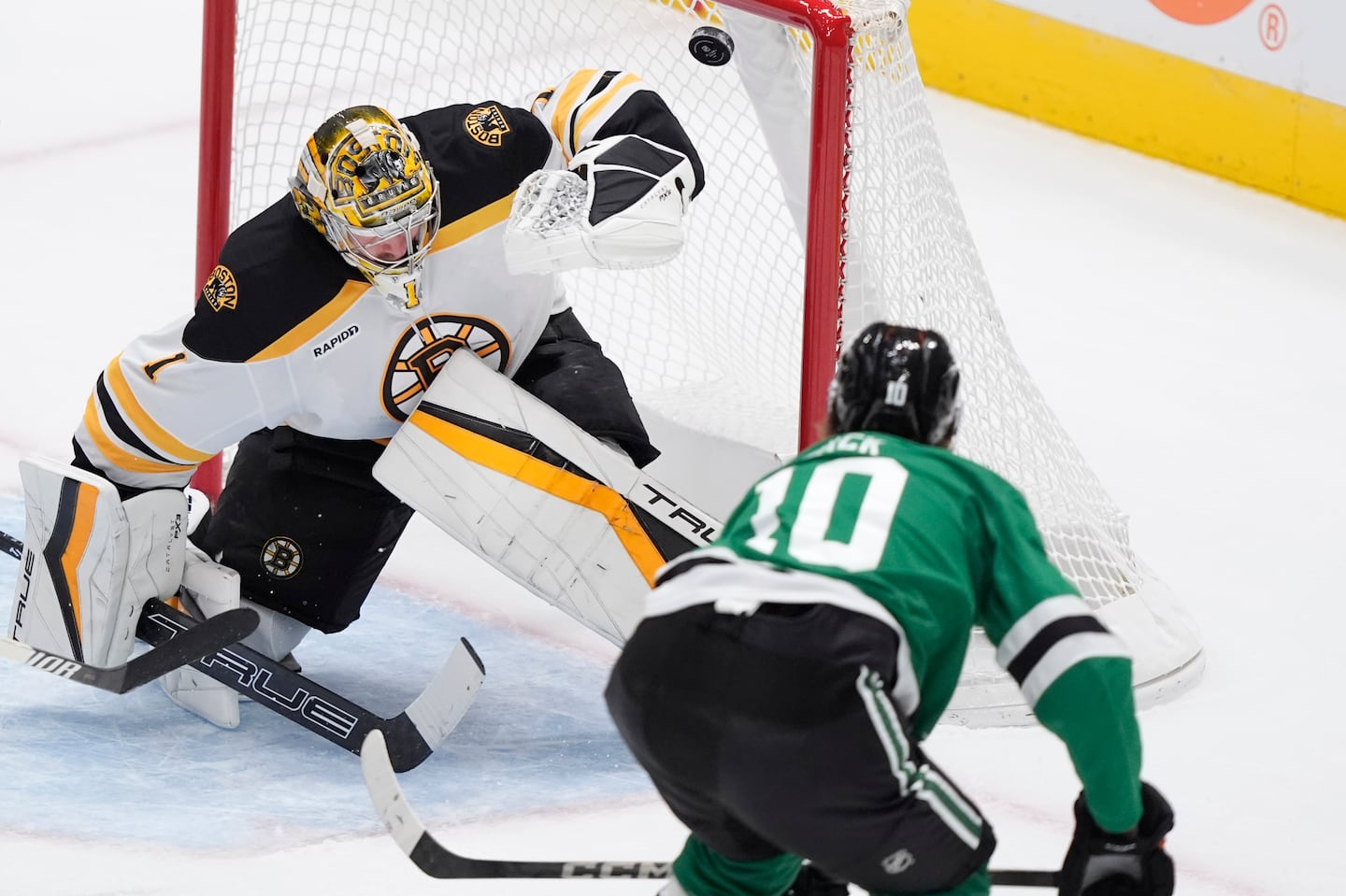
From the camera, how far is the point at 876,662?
178 centimetres

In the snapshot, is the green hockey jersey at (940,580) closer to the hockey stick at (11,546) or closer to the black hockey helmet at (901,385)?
the black hockey helmet at (901,385)

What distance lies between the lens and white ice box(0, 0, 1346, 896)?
Answer: 266 cm

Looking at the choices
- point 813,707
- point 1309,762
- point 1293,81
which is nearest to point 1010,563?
point 813,707

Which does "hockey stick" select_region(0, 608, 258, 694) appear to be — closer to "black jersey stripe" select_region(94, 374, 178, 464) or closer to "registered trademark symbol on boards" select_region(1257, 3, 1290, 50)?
"black jersey stripe" select_region(94, 374, 178, 464)

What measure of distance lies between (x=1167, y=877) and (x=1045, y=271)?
3.27m

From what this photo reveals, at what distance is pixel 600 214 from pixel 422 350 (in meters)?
0.41

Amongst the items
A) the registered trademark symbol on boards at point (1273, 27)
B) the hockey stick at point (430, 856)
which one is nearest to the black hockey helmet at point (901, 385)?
the hockey stick at point (430, 856)

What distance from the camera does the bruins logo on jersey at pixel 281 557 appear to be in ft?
10.2

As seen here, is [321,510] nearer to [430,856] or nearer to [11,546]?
[11,546]

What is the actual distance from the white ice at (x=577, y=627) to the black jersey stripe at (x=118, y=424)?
0.41m

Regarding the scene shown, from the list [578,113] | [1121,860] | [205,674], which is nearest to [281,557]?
[205,674]

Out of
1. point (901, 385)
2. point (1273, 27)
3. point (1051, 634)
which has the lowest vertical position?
point (1051, 634)

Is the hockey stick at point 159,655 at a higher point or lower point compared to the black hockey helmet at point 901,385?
lower

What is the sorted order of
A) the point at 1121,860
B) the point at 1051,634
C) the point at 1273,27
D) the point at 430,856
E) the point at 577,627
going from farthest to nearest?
the point at 1273,27, the point at 577,627, the point at 430,856, the point at 1121,860, the point at 1051,634
